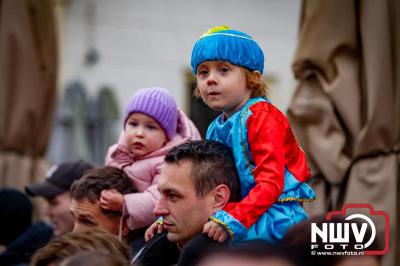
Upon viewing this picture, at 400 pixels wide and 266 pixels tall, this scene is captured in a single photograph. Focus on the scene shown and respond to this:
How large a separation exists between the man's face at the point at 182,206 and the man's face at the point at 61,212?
178cm

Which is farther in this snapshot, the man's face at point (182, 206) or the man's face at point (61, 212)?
the man's face at point (61, 212)

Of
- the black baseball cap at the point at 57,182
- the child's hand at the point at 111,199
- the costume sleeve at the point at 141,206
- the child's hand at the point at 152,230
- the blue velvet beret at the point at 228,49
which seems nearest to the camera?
the blue velvet beret at the point at 228,49

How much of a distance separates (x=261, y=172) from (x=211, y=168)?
19 centimetres

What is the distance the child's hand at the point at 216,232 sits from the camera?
2393 millimetres

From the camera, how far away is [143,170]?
3291 millimetres

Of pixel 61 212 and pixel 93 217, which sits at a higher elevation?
pixel 93 217

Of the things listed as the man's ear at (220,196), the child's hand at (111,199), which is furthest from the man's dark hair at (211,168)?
the child's hand at (111,199)

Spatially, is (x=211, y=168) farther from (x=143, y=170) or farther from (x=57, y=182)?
(x=57, y=182)

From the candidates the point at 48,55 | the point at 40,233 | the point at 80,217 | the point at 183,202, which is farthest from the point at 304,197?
the point at 48,55

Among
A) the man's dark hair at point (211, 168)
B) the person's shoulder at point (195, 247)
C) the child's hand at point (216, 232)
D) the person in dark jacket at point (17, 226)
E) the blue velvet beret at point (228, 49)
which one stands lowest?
the person in dark jacket at point (17, 226)

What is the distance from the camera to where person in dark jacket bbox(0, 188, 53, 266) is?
14.9 ft

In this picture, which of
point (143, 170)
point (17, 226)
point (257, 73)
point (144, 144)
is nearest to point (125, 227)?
point (143, 170)

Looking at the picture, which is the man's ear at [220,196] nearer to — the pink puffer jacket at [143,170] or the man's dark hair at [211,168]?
the man's dark hair at [211,168]

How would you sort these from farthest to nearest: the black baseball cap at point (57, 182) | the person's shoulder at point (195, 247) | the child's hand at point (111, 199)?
the black baseball cap at point (57, 182) < the child's hand at point (111, 199) < the person's shoulder at point (195, 247)
